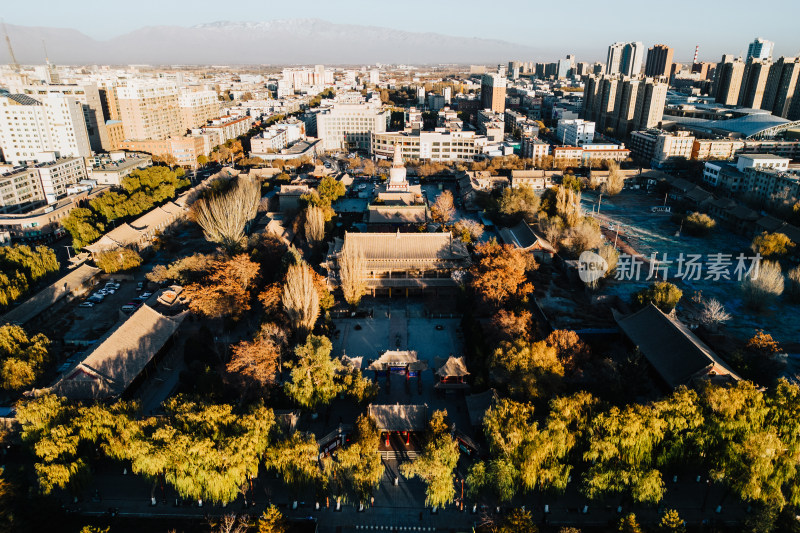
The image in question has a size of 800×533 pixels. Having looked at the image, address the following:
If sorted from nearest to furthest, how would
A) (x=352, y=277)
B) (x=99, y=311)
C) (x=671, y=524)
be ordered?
(x=671, y=524)
(x=352, y=277)
(x=99, y=311)

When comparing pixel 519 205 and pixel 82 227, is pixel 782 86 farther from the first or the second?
pixel 82 227

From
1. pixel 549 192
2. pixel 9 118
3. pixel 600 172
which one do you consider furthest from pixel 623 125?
pixel 9 118

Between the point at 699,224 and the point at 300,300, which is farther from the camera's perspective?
the point at 699,224

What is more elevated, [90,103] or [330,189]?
[90,103]

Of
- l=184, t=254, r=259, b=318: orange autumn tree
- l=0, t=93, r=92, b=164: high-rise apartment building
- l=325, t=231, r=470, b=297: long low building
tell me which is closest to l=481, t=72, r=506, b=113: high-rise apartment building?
l=0, t=93, r=92, b=164: high-rise apartment building

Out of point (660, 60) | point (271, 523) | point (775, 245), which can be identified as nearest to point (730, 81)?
point (660, 60)

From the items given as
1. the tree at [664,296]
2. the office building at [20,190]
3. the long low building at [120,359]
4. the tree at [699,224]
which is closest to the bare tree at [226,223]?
the long low building at [120,359]

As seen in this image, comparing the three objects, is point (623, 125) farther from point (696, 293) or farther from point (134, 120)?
point (134, 120)
